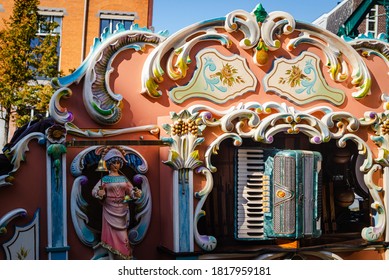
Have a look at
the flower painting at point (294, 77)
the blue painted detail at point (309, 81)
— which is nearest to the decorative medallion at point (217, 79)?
the flower painting at point (294, 77)

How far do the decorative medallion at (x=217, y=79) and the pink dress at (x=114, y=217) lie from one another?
1.32 meters

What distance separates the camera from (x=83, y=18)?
50.2ft

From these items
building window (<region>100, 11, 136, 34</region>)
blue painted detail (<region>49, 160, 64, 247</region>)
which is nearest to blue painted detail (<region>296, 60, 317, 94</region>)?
blue painted detail (<region>49, 160, 64, 247</region>)

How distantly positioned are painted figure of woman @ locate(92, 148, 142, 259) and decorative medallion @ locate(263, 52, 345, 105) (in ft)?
7.38

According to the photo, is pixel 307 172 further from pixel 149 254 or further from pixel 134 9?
pixel 134 9

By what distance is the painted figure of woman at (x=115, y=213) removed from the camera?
7262mm

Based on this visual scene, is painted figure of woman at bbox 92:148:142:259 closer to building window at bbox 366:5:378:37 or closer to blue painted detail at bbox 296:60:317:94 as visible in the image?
blue painted detail at bbox 296:60:317:94

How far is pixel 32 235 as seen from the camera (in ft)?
23.4

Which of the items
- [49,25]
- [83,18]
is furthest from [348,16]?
[49,25]

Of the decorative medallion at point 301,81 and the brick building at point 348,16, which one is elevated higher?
the brick building at point 348,16

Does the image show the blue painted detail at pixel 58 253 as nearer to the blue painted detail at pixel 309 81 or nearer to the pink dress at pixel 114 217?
the pink dress at pixel 114 217

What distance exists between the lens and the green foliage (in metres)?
12.4

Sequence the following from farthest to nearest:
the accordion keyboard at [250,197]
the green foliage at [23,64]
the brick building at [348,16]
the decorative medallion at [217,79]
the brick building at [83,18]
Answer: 1. the brick building at [348,16]
2. the brick building at [83,18]
3. the green foliage at [23,64]
4. the accordion keyboard at [250,197]
5. the decorative medallion at [217,79]
